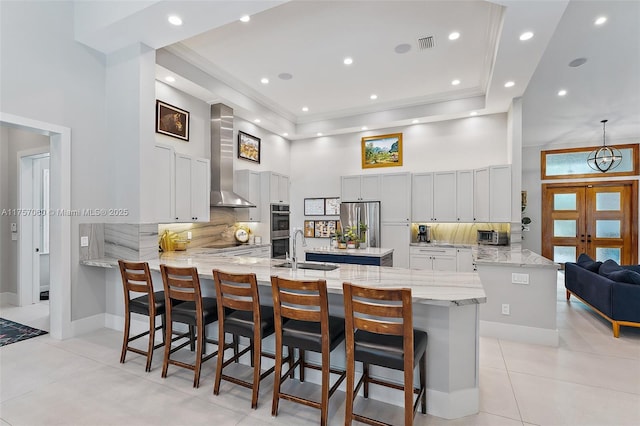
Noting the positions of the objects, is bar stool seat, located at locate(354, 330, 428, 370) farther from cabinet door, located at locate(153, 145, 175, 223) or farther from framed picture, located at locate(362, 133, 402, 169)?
framed picture, located at locate(362, 133, 402, 169)

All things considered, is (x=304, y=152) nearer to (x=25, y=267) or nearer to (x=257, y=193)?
(x=257, y=193)

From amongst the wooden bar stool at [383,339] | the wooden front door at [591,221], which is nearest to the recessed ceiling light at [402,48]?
the wooden bar stool at [383,339]

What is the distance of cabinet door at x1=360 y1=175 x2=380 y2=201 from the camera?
6.66 meters

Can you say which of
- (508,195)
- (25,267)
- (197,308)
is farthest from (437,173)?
(25,267)

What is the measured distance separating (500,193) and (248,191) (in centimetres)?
459

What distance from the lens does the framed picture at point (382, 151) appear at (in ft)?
22.8

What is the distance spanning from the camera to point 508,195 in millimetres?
5527

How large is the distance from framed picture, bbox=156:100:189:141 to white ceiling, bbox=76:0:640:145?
Result: 365mm

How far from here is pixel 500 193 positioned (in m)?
5.59

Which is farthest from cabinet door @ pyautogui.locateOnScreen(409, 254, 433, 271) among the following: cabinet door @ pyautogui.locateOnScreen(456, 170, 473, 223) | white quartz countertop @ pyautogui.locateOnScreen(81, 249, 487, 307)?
white quartz countertop @ pyautogui.locateOnScreen(81, 249, 487, 307)

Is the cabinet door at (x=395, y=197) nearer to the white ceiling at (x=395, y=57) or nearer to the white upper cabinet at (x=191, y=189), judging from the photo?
the white ceiling at (x=395, y=57)

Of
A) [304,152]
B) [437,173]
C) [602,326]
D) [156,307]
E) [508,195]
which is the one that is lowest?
[602,326]

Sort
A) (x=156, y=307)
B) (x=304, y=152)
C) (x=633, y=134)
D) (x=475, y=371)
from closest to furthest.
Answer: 1. (x=475, y=371)
2. (x=156, y=307)
3. (x=633, y=134)
4. (x=304, y=152)

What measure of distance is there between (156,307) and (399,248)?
463 centimetres
